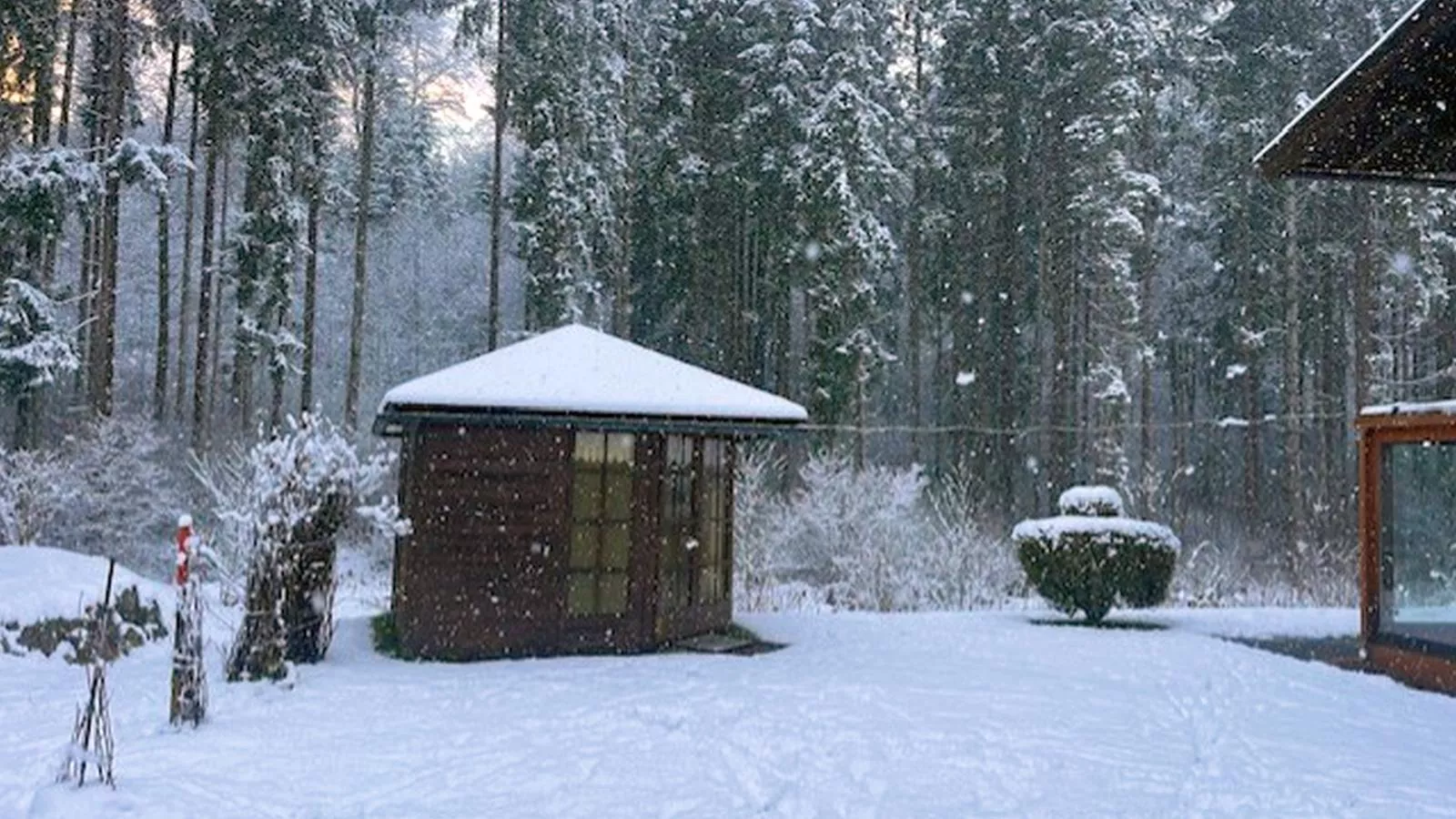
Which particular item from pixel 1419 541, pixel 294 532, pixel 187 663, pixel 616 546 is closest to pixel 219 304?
pixel 294 532

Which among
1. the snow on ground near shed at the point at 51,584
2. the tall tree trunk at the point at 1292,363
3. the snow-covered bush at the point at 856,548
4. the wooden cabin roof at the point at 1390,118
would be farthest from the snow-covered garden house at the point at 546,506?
the tall tree trunk at the point at 1292,363

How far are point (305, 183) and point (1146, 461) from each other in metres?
16.5

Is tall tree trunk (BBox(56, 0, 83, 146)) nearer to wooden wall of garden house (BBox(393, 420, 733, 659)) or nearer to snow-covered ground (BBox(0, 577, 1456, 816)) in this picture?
wooden wall of garden house (BBox(393, 420, 733, 659))

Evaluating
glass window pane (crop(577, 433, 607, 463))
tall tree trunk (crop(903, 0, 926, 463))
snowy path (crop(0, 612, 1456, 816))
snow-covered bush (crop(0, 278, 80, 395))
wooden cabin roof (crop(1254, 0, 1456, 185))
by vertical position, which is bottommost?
snowy path (crop(0, 612, 1456, 816))

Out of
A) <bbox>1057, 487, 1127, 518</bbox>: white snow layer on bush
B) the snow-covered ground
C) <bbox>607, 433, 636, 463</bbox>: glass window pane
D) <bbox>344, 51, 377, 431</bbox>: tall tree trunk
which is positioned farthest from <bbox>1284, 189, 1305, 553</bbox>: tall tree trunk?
<bbox>344, 51, 377, 431</bbox>: tall tree trunk

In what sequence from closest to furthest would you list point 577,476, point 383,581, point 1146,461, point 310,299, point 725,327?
1. point 577,476
2. point 383,581
3. point 1146,461
4. point 310,299
5. point 725,327

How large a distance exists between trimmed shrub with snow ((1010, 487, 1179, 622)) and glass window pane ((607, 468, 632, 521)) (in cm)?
532

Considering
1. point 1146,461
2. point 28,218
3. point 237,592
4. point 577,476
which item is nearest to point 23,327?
point 28,218

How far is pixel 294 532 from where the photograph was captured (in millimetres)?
8531

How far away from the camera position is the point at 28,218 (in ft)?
48.8

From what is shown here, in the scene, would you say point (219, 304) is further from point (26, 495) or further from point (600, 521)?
point (600, 521)

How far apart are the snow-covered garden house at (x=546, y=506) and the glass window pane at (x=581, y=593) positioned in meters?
0.01

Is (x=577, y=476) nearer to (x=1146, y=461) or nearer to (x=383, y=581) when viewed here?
(x=383, y=581)

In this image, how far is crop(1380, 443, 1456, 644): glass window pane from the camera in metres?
9.01
